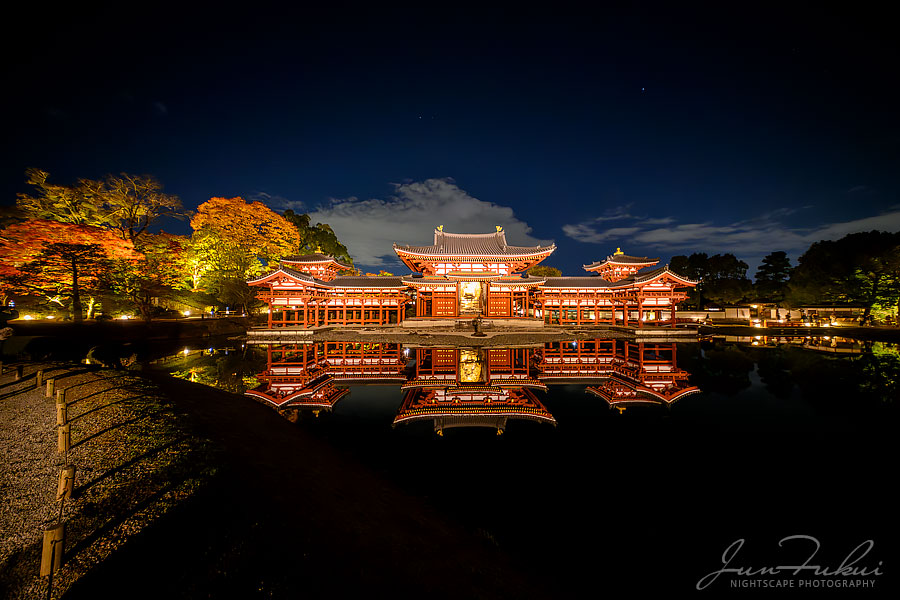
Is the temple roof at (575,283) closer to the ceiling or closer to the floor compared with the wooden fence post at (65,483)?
closer to the ceiling

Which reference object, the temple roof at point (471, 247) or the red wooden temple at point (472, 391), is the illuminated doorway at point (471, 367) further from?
the temple roof at point (471, 247)

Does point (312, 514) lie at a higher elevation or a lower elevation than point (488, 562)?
higher

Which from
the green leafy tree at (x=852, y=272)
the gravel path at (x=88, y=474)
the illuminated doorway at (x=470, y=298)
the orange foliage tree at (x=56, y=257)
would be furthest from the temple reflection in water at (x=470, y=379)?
the green leafy tree at (x=852, y=272)

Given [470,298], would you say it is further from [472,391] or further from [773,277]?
[773,277]

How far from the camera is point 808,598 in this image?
285 centimetres

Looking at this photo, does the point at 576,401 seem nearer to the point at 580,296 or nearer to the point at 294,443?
the point at 294,443

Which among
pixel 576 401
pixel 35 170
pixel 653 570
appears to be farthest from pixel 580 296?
pixel 35 170

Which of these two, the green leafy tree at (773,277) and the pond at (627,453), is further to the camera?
the green leafy tree at (773,277)

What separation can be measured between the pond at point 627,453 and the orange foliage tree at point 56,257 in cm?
1280

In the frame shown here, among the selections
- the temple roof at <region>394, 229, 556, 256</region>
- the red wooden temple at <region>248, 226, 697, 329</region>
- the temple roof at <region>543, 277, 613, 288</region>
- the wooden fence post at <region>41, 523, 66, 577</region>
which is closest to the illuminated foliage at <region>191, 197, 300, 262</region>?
the red wooden temple at <region>248, 226, 697, 329</region>

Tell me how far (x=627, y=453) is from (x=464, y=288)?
18.6 metres

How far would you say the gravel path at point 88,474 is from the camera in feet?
8.16

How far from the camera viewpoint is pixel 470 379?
10375 mm

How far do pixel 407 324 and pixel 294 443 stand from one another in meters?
16.9
